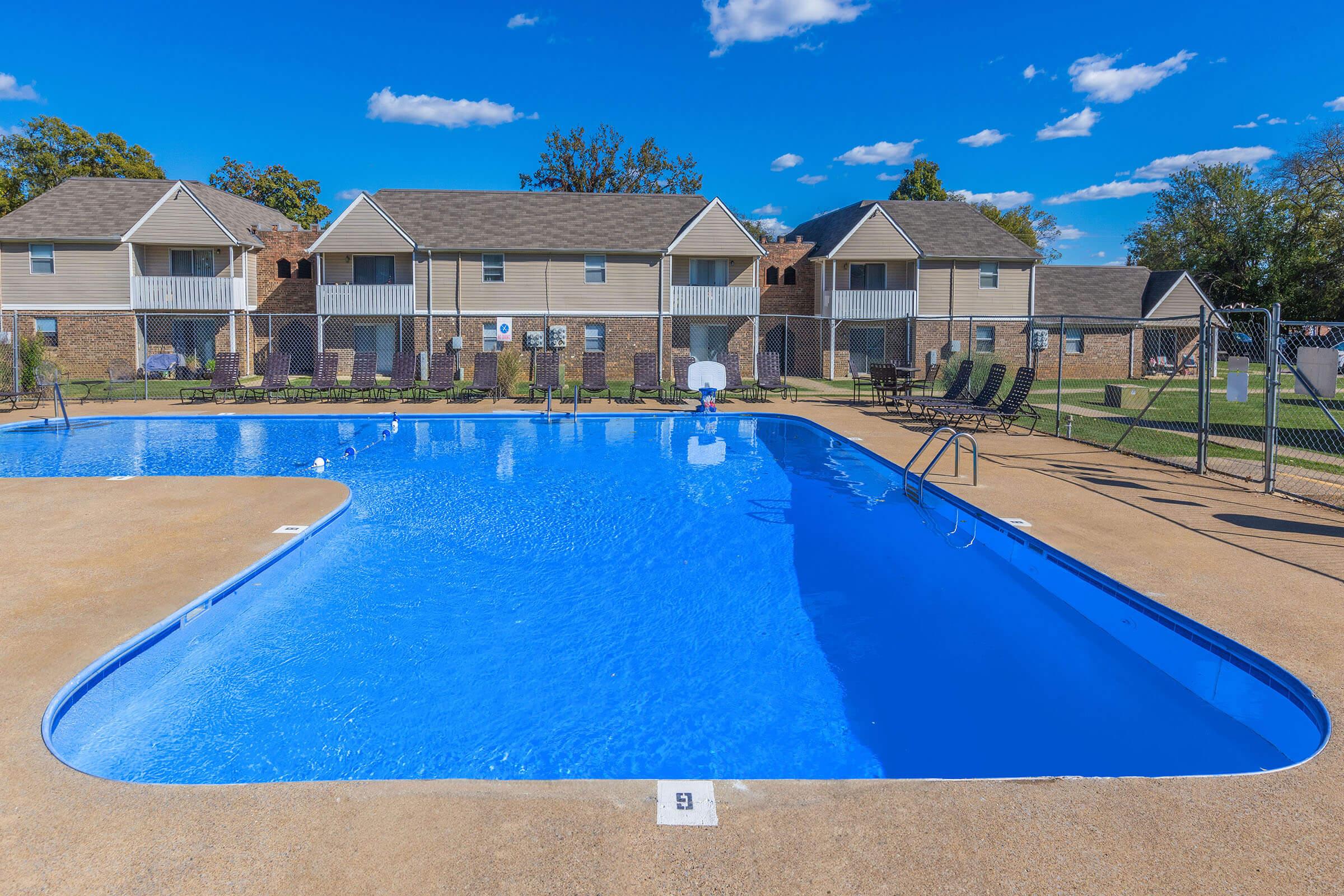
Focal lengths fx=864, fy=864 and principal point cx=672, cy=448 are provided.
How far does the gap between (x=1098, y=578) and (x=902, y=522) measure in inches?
124

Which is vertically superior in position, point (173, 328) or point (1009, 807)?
point (173, 328)

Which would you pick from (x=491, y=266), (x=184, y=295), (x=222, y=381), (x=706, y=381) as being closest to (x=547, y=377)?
(x=706, y=381)

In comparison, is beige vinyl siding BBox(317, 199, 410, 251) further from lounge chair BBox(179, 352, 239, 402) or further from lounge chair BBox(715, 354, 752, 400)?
lounge chair BBox(715, 354, 752, 400)

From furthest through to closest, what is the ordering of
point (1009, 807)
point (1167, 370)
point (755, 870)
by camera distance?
point (1167, 370)
point (1009, 807)
point (755, 870)

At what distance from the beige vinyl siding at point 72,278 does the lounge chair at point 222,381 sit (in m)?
10.8

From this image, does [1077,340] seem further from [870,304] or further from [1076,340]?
[870,304]

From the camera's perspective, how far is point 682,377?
27.4 m

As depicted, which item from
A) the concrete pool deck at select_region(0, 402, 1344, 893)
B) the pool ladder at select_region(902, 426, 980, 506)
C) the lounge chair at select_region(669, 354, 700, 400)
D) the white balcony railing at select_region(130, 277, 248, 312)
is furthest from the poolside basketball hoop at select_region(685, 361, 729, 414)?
the white balcony railing at select_region(130, 277, 248, 312)

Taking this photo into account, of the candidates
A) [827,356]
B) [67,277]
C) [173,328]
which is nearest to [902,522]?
[827,356]

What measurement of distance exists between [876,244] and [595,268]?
10677mm

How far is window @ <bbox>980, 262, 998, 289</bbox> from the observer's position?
1324 inches

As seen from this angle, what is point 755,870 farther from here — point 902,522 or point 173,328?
point 173,328

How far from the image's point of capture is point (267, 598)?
22.3 ft

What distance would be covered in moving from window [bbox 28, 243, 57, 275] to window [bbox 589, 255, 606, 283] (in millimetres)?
18057
